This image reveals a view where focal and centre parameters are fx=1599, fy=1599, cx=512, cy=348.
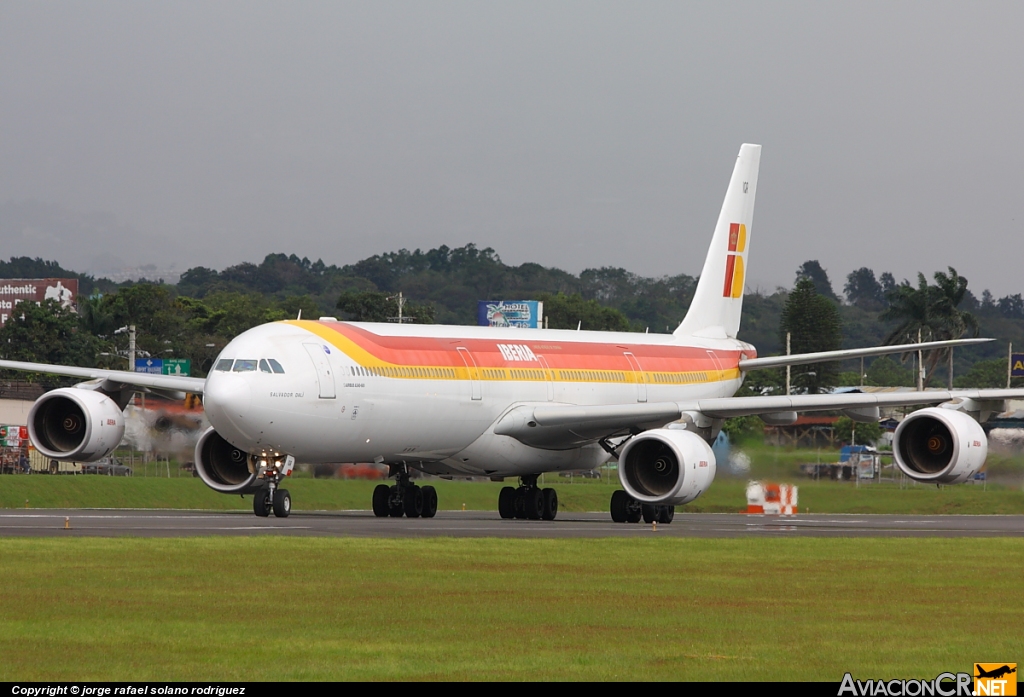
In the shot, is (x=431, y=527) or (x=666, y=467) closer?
(x=431, y=527)

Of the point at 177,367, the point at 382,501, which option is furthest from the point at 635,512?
the point at 177,367

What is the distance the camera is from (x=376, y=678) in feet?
38.7

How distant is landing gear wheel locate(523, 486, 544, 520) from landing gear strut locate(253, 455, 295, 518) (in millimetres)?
7258

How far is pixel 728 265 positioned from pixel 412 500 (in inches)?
586

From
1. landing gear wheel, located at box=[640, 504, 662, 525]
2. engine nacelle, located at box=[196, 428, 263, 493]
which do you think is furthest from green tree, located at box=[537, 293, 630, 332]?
engine nacelle, located at box=[196, 428, 263, 493]

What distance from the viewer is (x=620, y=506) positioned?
36.2m

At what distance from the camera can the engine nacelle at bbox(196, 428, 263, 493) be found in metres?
35.1

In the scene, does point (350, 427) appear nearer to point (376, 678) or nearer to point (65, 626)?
point (65, 626)

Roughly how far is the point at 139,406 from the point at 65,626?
27509 millimetres

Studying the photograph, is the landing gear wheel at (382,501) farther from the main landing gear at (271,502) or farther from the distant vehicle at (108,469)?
the distant vehicle at (108,469)

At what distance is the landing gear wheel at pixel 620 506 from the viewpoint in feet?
118

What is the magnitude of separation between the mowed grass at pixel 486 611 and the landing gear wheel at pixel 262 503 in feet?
25.1

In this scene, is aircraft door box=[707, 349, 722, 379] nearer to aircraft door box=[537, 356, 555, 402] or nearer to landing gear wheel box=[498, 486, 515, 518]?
aircraft door box=[537, 356, 555, 402]

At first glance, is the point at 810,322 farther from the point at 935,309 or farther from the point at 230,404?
the point at 230,404
